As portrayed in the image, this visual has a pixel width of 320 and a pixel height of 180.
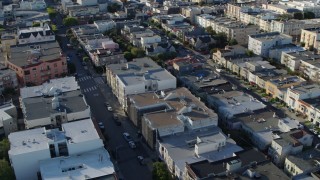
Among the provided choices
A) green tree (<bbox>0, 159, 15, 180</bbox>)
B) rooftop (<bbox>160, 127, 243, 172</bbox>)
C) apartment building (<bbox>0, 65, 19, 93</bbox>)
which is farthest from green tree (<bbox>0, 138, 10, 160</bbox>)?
apartment building (<bbox>0, 65, 19, 93</bbox>)

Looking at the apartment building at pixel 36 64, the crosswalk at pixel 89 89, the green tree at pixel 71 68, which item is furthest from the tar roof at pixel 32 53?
the crosswalk at pixel 89 89

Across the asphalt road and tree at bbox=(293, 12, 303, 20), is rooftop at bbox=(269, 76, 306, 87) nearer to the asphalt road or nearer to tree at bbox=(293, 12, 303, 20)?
the asphalt road

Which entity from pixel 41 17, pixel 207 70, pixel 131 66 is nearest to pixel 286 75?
pixel 207 70

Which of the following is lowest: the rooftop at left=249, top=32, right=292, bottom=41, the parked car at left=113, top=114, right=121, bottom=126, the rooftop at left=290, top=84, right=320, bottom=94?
the parked car at left=113, top=114, right=121, bottom=126

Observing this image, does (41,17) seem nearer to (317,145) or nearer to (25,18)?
(25,18)

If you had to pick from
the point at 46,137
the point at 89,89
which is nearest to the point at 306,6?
the point at 89,89

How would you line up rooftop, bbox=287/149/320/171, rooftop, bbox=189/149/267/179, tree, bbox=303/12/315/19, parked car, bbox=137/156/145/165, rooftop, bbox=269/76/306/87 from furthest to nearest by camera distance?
tree, bbox=303/12/315/19 → rooftop, bbox=269/76/306/87 → parked car, bbox=137/156/145/165 → rooftop, bbox=287/149/320/171 → rooftop, bbox=189/149/267/179

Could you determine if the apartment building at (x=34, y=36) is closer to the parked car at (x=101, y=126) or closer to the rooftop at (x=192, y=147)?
the parked car at (x=101, y=126)
